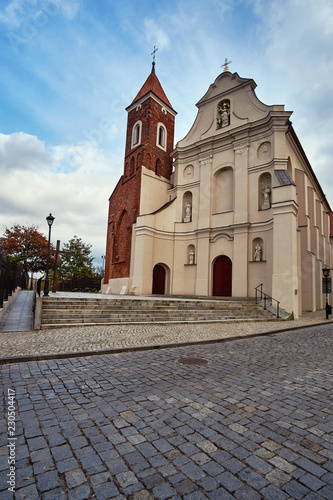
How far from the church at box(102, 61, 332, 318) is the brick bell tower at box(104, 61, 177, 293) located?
0.10 m

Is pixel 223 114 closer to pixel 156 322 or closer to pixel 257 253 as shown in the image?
pixel 257 253

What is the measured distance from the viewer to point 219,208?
22859 millimetres

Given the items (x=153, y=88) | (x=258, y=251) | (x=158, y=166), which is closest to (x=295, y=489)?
(x=258, y=251)

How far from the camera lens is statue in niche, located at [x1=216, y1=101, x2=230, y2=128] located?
23391 millimetres

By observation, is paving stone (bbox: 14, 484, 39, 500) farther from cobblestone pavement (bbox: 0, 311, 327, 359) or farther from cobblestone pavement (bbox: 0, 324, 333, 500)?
cobblestone pavement (bbox: 0, 311, 327, 359)

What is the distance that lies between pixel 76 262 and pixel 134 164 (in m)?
21.4

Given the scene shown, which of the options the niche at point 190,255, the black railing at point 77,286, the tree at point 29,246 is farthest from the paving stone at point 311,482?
the tree at point 29,246

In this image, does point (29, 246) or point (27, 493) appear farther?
point (29, 246)

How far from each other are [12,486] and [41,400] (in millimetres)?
1553

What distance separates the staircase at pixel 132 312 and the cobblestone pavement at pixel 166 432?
16.4 ft

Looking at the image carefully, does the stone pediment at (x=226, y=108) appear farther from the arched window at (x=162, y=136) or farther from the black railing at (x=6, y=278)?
the black railing at (x=6, y=278)

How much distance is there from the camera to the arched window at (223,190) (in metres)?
22.5

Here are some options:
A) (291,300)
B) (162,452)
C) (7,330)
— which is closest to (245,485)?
(162,452)

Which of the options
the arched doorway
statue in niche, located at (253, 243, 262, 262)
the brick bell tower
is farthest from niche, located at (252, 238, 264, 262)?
the brick bell tower
